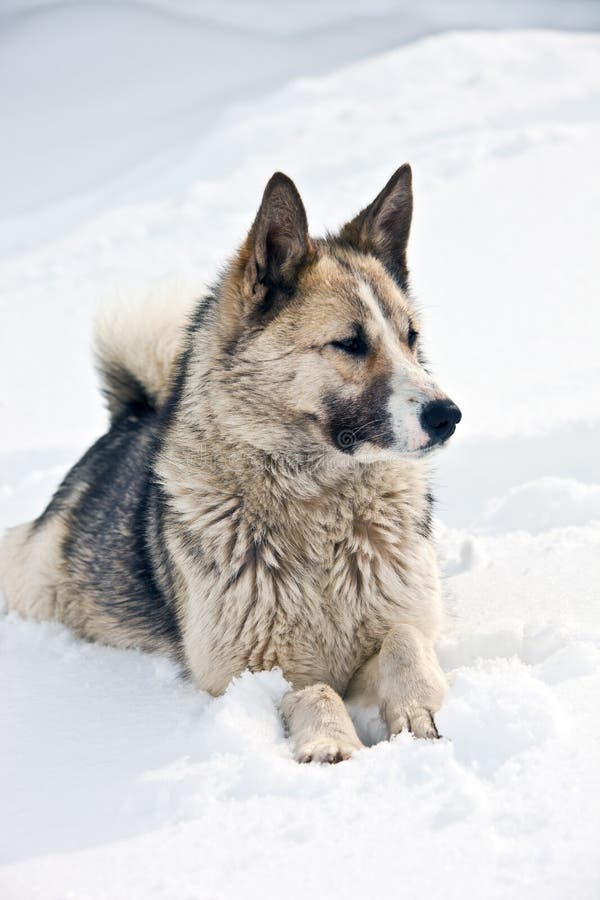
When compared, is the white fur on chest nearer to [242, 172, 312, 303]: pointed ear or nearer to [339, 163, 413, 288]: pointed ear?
[242, 172, 312, 303]: pointed ear

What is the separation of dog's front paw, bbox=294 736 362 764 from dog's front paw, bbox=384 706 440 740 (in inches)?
4.7

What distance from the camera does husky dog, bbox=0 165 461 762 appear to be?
2609 millimetres

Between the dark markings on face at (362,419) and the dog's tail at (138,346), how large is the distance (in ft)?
4.42

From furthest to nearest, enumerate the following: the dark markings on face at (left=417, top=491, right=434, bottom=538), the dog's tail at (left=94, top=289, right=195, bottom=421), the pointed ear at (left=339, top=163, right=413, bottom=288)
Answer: the dog's tail at (left=94, top=289, right=195, bottom=421), the pointed ear at (left=339, top=163, right=413, bottom=288), the dark markings on face at (left=417, top=491, right=434, bottom=538)

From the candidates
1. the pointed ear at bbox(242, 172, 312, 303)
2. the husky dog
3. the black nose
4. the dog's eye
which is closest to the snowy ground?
the husky dog

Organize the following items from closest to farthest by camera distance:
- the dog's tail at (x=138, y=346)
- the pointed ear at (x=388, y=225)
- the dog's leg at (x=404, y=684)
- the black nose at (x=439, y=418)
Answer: the dog's leg at (x=404, y=684)
the black nose at (x=439, y=418)
the pointed ear at (x=388, y=225)
the dog's tail at (x=138, y=346)

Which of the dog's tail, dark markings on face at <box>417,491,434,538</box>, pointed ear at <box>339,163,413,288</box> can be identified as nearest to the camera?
dark markings on face at <box>417,491,434,538</box>

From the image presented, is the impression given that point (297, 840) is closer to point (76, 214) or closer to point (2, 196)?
point (76, 214)

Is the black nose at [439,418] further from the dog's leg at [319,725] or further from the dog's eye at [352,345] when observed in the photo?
the dog's leg at [319,725]

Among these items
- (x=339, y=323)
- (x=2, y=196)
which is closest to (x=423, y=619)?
(x=339, y=323)

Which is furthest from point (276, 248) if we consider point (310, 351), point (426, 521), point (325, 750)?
point (325, 750)

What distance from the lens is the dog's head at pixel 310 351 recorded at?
259 cm

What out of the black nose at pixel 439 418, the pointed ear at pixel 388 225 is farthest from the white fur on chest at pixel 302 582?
the pointed ear at pixel 388 225

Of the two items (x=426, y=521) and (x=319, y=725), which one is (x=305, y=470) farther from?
(x=319, y=725)
